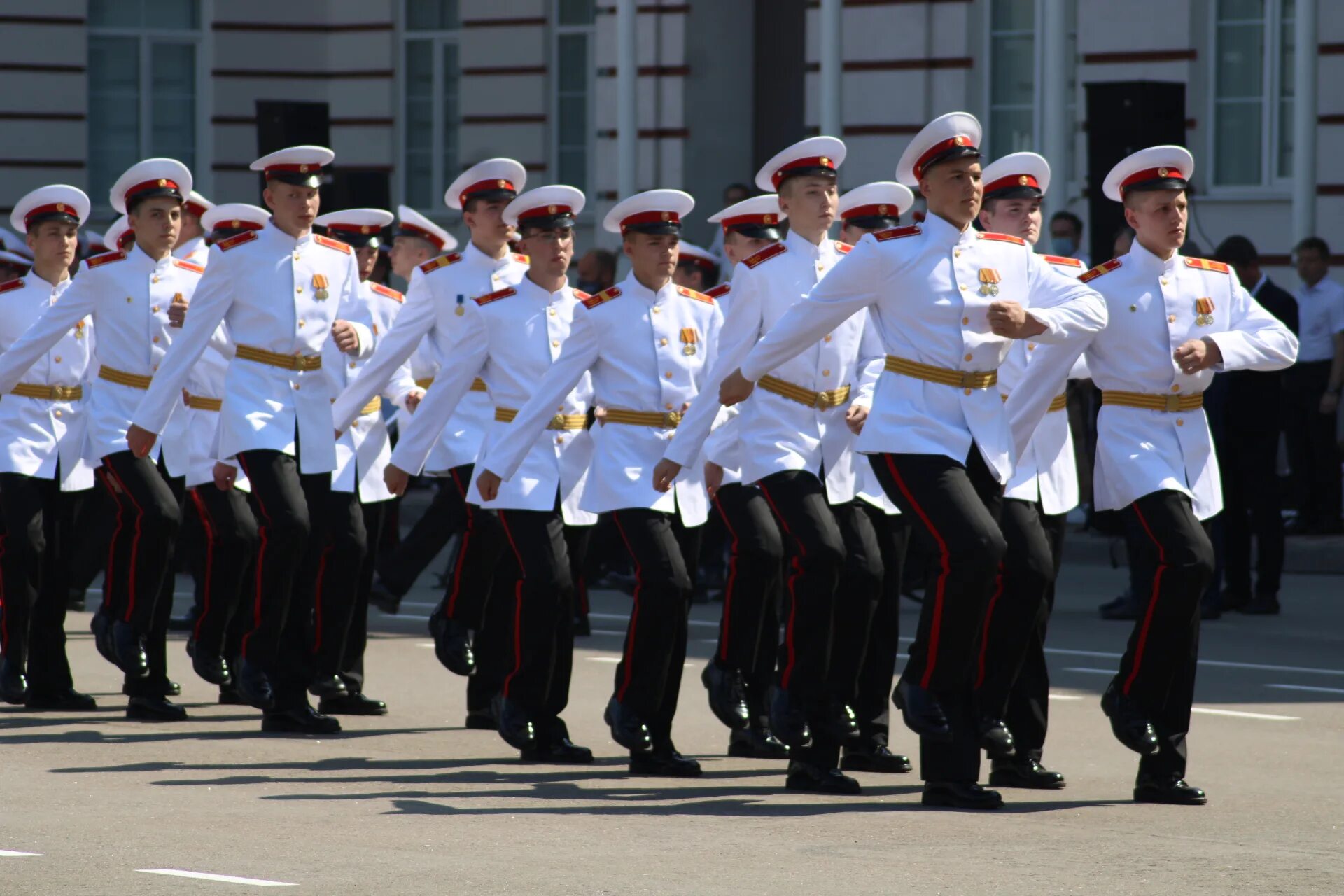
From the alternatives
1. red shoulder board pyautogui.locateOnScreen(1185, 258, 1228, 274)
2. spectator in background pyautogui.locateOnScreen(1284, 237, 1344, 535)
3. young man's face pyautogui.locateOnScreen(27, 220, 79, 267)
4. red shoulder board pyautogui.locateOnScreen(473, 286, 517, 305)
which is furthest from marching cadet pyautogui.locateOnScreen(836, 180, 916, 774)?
spectator in background pyautogui.locateOnScreen(1284, 237, 1344, 535)

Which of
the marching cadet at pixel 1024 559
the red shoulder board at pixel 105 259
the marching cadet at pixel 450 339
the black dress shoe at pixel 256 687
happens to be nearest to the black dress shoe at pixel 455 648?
the marching cadet at pixel 450 339

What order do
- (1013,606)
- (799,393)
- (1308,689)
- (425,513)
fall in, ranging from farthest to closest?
(425,513)
(1308,689)
(799,393)
(1013,606)

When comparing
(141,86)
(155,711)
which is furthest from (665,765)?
(141,86)

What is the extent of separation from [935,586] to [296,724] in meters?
2.99

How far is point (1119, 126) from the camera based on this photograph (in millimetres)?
16312

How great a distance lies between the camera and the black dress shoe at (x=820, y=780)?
8328mm

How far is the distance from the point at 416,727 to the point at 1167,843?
11.7ft

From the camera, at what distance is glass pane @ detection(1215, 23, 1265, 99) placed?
19.3 meters

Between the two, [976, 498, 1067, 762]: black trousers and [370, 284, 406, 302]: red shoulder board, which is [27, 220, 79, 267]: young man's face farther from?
[976, 498, 1067, 762]: black trousers

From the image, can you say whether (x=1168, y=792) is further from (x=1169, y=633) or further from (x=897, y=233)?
(x=897, y=233)

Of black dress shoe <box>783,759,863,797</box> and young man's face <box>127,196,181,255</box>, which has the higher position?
young man's face <box>127,196,181,255</box>

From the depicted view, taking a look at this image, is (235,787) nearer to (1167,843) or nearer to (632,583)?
(1167,843)

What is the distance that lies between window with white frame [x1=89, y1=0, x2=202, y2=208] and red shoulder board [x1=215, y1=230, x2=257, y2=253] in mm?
17589

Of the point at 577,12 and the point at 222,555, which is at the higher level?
the point at 577,12
